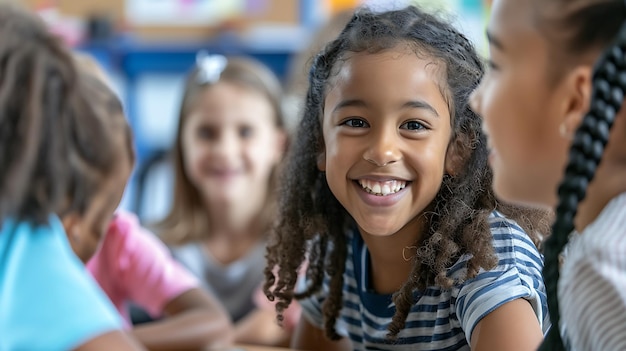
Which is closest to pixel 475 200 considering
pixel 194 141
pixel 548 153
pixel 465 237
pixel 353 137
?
pixel 465 237

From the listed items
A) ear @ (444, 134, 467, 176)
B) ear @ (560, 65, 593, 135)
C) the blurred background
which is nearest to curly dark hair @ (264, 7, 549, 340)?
ear @ (444, 134, 467, 176)

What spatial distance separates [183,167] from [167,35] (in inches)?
96.7

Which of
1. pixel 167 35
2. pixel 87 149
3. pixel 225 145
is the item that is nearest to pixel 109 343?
pixel 87 149

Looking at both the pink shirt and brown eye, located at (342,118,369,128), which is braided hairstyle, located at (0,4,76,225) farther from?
the pink shirt

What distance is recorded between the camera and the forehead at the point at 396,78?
3.16 feet

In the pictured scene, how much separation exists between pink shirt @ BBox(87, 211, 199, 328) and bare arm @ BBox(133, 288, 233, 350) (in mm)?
25

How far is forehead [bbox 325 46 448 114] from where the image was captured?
3.16 ft

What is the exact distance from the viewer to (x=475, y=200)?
103cm

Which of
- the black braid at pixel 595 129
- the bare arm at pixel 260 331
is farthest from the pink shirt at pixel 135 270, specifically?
the black braid at pixel 595 129

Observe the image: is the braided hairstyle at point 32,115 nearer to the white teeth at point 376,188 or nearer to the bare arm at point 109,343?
the bare arm at point 109,343

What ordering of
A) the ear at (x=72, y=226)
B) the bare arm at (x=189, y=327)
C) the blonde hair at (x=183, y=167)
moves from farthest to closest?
the blonde hair at (x=183, y=167) → the bare arm at (x=189, y=327) → the ear at (x=72, y=226)

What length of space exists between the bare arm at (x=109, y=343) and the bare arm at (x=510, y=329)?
0.38 metres

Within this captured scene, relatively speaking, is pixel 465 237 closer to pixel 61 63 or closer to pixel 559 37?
pixel 559 37

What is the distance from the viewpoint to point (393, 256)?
109 cm
